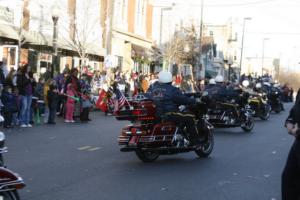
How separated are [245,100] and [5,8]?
12.0 metres

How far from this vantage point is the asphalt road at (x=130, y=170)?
7.87 meters

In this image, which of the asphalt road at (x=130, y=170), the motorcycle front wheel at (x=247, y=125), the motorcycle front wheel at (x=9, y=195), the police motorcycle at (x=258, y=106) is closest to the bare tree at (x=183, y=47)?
the police motorcycle at (x=258, y=106)

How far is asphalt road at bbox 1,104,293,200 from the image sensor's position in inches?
310

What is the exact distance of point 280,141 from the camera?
15.4m

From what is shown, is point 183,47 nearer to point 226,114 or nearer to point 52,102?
point 226,114

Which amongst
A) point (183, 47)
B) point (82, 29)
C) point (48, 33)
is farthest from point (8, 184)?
point (183, 47)

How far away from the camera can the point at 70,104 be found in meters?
18.9

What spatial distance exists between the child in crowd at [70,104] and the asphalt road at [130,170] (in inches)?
142

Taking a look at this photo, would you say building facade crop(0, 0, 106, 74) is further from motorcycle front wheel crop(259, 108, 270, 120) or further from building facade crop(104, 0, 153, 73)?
motorcycle front wheel crop(259, 108, 270, 120)

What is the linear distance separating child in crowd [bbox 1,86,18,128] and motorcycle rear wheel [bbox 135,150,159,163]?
5993 mm

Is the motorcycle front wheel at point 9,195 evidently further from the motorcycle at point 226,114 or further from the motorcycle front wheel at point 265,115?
the motorcycle front wheel at point 265,115

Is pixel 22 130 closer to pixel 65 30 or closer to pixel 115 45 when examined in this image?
pixel 65 30

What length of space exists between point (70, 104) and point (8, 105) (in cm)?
372

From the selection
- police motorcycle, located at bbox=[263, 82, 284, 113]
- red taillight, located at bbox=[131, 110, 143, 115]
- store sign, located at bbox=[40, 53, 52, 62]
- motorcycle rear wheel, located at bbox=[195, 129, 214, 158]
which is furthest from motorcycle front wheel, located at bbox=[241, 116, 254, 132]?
store sign, located at bbox=[40, 53, 52, 62]
